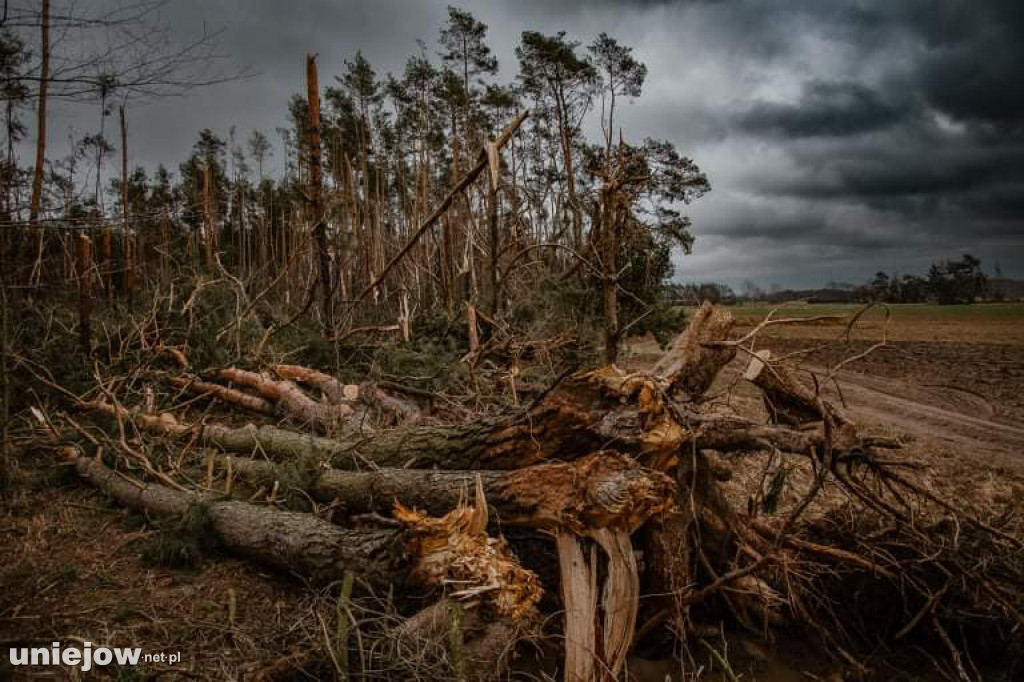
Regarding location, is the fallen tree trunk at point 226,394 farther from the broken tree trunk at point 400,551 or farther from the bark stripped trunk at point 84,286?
the broken tree trunk at point 400,551

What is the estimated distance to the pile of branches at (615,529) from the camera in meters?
2.34

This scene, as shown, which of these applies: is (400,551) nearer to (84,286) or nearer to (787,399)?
(787,399)

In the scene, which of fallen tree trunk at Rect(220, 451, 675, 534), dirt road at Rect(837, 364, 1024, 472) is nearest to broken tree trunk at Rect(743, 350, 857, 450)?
fallen tree trunk at Rect(220, 451, 675, 534)

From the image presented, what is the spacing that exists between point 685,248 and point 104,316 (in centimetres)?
982

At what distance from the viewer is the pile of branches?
2.34 meters

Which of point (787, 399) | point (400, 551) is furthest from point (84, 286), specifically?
point (787, 399)

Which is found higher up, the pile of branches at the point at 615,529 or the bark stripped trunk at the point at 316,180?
the bark stripped trunk at the point at 316,180

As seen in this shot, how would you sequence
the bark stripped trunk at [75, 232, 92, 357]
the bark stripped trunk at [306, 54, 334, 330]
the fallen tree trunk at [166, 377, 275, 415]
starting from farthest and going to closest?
→ the bark stripped trunk at [306, 54, 334, 330], the fallen tree trunk at [166, 377, 275, 415], the bark stripped trunk at [75, 232, 92, 357]

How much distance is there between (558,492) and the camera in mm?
2502

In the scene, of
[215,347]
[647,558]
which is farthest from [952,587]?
[215,347]

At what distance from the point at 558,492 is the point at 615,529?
0.32 m

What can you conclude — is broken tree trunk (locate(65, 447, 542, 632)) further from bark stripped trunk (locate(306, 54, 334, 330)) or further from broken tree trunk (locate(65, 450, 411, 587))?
bark stripped trunk (locate(306, 54, 334, 330))

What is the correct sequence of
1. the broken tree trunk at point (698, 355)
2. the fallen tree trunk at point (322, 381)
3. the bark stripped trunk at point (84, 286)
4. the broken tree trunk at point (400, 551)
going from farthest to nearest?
the fallen tree trunk at point (322, 381) < the bark stripped trunk at point (84, 286) < the broken tree trunk at point (698, 355) < the broken tree trunk at point (400, 551)

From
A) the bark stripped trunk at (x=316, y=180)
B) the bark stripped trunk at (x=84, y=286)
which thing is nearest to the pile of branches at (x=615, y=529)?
the bark stripped trunk at (x=84, y=286)
